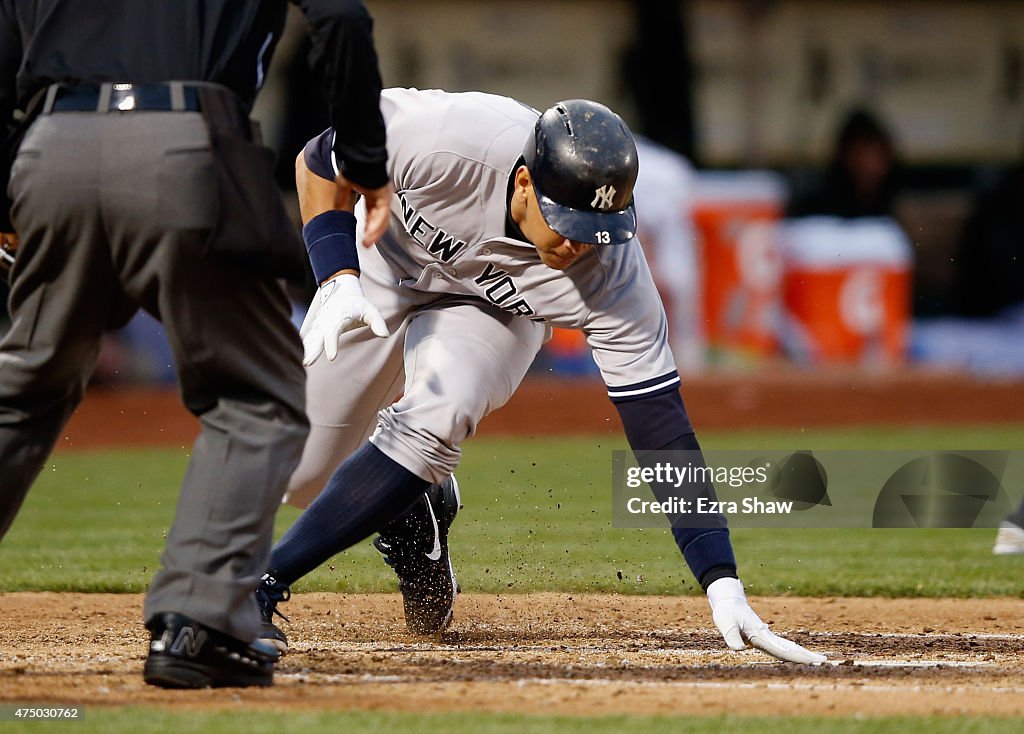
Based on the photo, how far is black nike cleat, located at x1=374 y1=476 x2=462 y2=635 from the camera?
16.0 ft

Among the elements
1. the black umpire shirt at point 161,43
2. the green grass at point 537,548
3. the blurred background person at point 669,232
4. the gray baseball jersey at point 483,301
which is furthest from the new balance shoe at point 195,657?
the blurred background person at point 669,232

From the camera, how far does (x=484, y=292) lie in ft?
15.1

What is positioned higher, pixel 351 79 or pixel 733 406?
pixel 351 79

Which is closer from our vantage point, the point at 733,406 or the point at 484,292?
the point at 484,292

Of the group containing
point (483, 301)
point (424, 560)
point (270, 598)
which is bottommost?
point (424, 560)

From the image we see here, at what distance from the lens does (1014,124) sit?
717 inches

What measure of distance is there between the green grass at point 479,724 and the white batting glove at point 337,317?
1140 millimetres

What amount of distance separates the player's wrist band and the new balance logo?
47.9 inches

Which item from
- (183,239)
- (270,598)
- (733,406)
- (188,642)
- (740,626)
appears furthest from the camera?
(733,406)

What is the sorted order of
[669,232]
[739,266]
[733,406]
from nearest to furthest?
[733,406]
[669,232]
[739,266]

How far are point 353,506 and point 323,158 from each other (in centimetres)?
103

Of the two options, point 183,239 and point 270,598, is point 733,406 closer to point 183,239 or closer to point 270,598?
point 270,598

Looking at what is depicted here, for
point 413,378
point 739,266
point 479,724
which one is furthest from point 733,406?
point 479,724

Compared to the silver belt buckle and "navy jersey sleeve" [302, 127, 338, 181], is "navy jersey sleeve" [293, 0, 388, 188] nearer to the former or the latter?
the silver belt buckle
